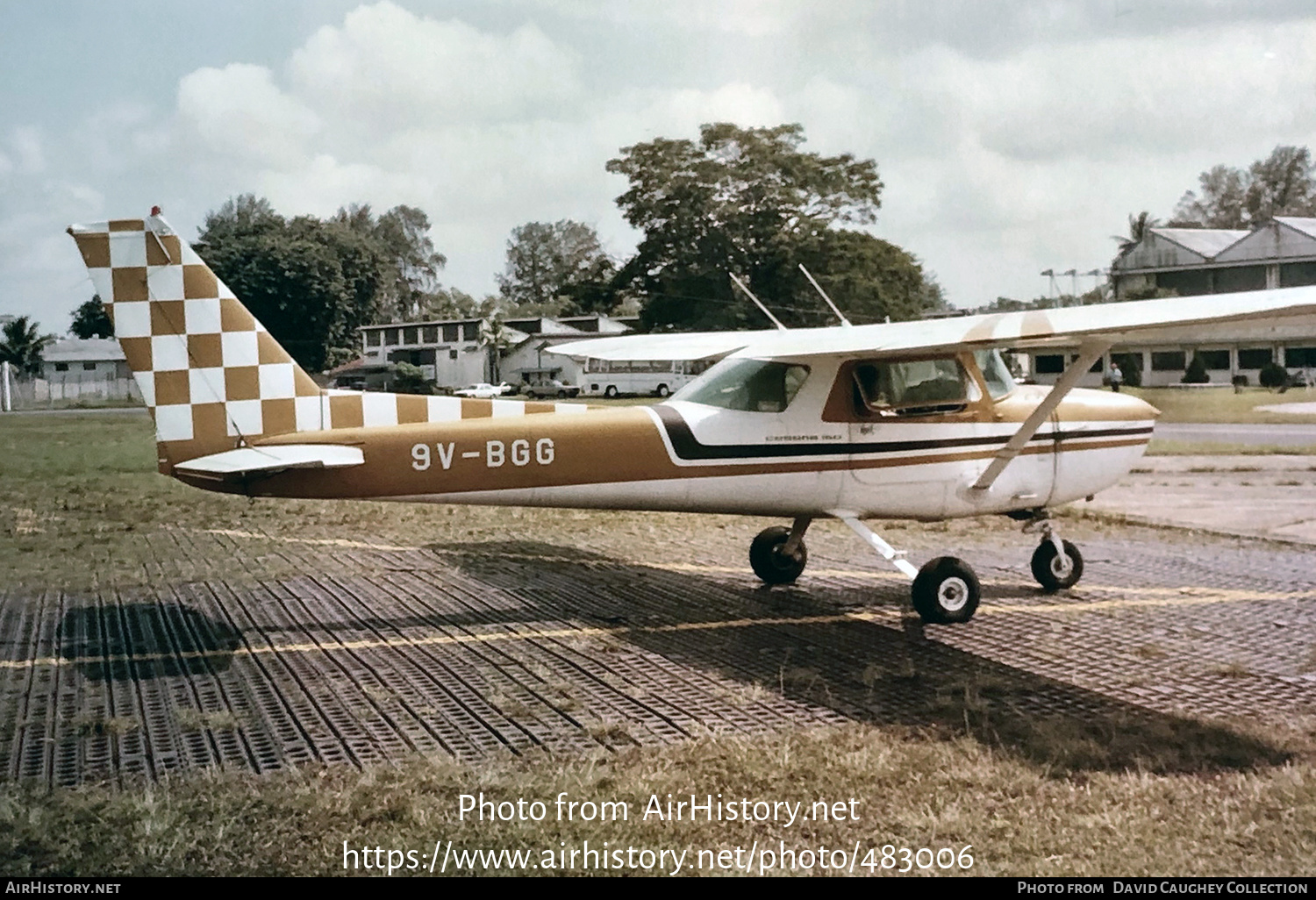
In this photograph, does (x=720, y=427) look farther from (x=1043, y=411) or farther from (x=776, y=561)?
(x=1043, y=411)

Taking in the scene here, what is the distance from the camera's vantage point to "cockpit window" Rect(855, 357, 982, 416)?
7578mm

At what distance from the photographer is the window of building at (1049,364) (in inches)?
315

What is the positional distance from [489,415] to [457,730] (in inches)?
115

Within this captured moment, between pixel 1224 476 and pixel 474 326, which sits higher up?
pixel 474 326

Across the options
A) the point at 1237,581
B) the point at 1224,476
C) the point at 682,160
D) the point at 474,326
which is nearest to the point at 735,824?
the point at 1237,581

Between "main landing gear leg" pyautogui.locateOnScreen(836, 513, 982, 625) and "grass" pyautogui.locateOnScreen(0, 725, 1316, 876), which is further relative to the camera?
"main landing gear leg" pyautogui.locateOnScreen(836, 513, 982, 625)

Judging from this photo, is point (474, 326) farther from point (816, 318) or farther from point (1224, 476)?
point (1224, 476)

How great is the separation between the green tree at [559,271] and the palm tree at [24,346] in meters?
9.17

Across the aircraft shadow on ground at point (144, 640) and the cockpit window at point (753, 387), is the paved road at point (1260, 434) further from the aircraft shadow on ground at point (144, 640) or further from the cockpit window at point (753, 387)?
the aircraft shadow on ground at point (144, 640)

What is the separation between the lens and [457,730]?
196 inches

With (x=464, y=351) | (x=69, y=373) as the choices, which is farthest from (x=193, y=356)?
(x=464, y=351)

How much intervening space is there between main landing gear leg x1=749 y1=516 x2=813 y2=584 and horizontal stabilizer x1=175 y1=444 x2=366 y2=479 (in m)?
3.28

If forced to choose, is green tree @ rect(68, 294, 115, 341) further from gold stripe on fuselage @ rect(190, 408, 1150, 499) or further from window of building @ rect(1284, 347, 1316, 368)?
window of building @ rect(1284, 347, 1316, 368)

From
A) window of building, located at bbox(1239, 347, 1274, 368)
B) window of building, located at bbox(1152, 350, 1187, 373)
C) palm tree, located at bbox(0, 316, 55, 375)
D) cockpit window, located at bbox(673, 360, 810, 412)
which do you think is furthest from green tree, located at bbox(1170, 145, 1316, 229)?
palm tree, located at bbox(0, 316, 55, 375)
